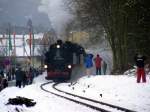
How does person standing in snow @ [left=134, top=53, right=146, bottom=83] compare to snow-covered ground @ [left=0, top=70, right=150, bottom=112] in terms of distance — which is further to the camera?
person standing in snow @ [left=134, top=53, right=146, bottom=83]

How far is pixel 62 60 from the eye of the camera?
137 ft

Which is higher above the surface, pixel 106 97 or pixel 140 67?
pixel 140 67

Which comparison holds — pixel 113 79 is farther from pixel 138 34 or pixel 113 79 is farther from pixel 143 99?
pixel 143 99

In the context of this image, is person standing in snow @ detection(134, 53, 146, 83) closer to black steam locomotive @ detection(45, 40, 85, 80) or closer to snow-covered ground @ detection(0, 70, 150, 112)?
snow-covered ground @ detection(0, 70, 150, 112)

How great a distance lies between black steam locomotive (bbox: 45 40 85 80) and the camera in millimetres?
40688

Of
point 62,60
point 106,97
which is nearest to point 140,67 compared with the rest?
point 106,97

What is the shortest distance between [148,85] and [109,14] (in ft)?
51.7

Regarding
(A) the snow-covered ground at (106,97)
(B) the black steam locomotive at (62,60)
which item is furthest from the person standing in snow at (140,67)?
(B) the black steam locomotive at (62,60)

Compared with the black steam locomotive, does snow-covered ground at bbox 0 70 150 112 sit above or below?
below

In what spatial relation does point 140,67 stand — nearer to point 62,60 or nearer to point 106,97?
point 106,97

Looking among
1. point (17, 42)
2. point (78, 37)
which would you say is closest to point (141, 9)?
point (78, 37)

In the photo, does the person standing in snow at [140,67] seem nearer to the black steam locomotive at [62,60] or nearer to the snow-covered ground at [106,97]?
the snow-covered ground at [106,97]

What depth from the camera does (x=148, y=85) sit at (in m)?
22.4

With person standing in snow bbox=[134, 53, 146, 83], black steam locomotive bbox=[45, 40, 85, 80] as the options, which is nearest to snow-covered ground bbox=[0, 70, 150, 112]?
person standing in snow bbox=[134, 53, 146, 83]
